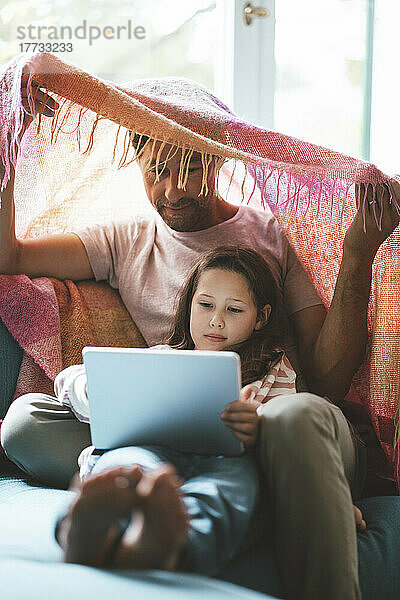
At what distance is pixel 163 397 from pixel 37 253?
25.1 inches

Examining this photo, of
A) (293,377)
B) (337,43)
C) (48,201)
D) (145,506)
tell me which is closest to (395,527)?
(293,377)

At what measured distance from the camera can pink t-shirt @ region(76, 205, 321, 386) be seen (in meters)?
1.59

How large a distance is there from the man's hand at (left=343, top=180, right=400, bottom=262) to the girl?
0.57 ft

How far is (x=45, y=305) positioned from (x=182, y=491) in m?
0.66

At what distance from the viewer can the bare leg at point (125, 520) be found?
33.6 inches

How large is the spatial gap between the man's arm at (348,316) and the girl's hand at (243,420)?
0.43m

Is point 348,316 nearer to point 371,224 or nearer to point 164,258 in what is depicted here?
point 371,224

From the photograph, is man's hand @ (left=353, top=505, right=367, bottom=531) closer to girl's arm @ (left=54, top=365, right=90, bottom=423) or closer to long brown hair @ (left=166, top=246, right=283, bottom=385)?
long brown hair @ (left=166, top=246, right=283, bottom=385)

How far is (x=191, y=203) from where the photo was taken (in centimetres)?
159

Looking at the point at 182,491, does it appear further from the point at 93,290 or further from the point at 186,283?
the point at 93,290

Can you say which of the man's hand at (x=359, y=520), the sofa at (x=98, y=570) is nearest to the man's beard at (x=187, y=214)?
the sofa at (x=98, y=570)

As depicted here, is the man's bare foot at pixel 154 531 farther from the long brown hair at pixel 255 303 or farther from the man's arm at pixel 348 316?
the man's arm at pixel 348 316

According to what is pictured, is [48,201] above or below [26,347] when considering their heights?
above

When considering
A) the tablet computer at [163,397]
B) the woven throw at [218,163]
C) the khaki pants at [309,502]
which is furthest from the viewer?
the woven throw at [218,163]
